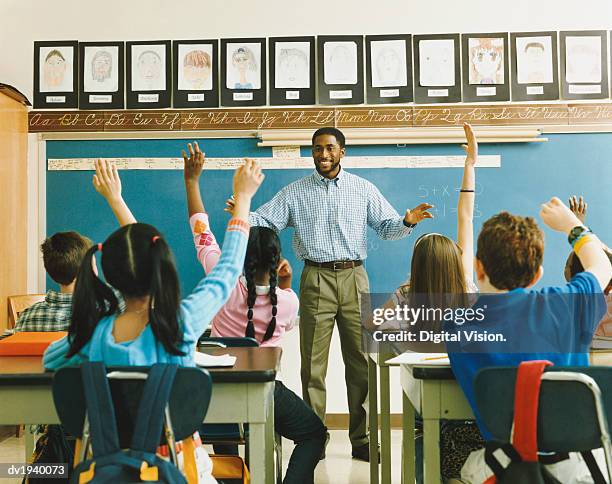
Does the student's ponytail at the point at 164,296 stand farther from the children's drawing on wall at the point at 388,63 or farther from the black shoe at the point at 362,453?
the children's drawing on wall at the point at 388,63

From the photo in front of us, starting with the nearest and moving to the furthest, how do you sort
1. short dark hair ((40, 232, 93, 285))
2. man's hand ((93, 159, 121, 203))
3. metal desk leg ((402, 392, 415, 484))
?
1. man's hand ((93, 159, 121, 203))
2. metal desk leg ((402, 392, 415, 484))
3. short dark hair ((40, 232, 93, 285))

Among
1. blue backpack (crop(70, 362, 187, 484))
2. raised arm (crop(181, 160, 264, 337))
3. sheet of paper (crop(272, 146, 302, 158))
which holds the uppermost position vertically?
sheet of paper (crop(272, 146, 302, 158))

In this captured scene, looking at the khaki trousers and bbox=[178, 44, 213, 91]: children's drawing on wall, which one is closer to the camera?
the khaki trousers

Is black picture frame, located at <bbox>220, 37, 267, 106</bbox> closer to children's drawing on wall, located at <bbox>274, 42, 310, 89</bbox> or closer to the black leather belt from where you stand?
children's drawing on wall, located at <bbox>274, 42, 310, 89</bbox>

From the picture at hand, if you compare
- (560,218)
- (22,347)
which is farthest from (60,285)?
(560,218)

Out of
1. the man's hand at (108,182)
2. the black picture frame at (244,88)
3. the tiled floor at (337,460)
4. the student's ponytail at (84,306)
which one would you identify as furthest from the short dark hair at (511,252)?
the black picture frame at (244,88)

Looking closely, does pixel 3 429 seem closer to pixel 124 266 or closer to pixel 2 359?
pixel 2 359

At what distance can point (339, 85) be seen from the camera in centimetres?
435

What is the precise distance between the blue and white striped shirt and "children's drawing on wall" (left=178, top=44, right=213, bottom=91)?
1.07m

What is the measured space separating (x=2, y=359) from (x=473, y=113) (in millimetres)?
3235

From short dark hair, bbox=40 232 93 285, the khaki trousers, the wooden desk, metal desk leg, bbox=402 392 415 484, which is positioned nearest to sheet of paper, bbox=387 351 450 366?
metal desk leg, bbox=402 392 415 484

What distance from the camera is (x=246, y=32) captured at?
4402 mm

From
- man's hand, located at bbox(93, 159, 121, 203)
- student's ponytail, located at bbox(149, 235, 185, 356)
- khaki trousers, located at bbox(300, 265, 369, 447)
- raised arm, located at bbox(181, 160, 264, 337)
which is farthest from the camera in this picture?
khaki trousers, located at bbox(300, 265, 369, 447)

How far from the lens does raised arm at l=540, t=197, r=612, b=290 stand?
68.7 inches
